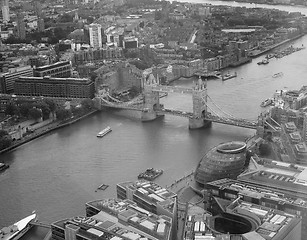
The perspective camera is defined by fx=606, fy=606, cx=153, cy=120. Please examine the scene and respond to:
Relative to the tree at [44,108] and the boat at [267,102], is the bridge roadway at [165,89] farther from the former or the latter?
the tree at [44,108]

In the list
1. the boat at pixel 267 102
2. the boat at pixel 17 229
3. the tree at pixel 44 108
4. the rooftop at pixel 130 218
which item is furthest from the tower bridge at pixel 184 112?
the boat at pixel 17 229

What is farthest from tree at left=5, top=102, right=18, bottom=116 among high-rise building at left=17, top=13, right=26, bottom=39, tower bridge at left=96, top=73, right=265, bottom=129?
high-rise building at left=17, top=13, right=26, bottom=39

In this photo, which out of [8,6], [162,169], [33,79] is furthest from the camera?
[8,6]

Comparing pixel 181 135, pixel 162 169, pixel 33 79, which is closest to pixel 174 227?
pixel 162 169

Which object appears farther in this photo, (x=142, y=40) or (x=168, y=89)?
(x=142, y=40)

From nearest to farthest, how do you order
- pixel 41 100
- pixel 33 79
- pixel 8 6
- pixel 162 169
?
1. pixel 162 169
2. pixel 41 100
3. pixel 33 79
4. pixel 8 6

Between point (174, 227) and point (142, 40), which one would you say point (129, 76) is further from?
point (174, 227)
